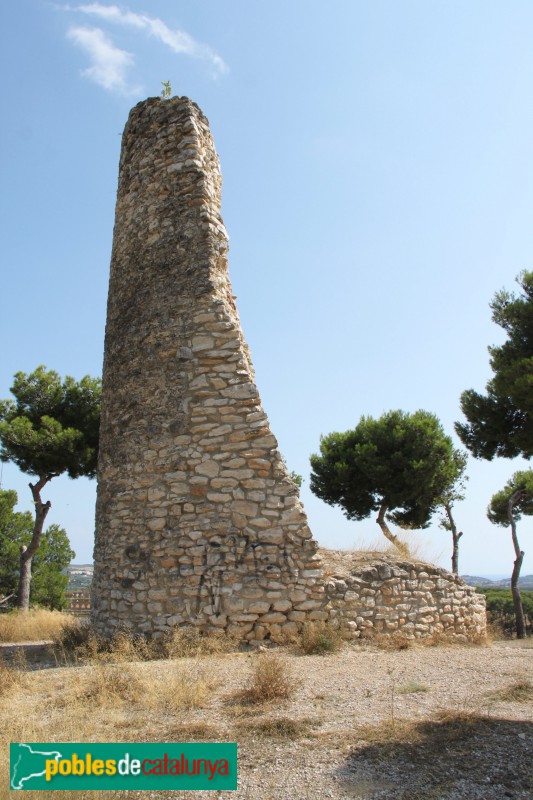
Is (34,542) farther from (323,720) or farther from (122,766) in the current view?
(122,766)

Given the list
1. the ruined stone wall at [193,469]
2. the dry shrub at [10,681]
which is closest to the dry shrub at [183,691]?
the dry shrub at [10,681]

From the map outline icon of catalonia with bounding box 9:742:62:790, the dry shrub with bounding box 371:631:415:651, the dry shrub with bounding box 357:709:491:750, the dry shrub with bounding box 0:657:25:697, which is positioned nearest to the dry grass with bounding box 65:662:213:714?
the dry shrub with bounding box 0:657:25:697

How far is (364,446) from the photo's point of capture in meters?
18.1

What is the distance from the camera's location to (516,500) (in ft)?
58.7

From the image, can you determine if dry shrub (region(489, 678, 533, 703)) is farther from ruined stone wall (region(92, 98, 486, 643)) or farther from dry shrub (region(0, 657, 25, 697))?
dry shrub (region(0, 657, 25, 697))

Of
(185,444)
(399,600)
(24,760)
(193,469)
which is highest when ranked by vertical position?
(185,444)

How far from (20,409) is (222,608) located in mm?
9735

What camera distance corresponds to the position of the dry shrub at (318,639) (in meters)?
Answer: 6.76

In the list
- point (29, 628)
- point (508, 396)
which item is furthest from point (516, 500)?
point (29, 628)

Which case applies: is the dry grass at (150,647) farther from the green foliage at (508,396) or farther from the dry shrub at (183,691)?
the green foliage at (508,396)

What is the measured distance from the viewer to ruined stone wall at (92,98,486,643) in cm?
729

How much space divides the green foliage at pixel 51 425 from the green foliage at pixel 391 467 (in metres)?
7.84

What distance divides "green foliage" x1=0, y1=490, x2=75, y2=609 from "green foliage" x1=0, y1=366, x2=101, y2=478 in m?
7.81

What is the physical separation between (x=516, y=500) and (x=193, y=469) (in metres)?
13.5
